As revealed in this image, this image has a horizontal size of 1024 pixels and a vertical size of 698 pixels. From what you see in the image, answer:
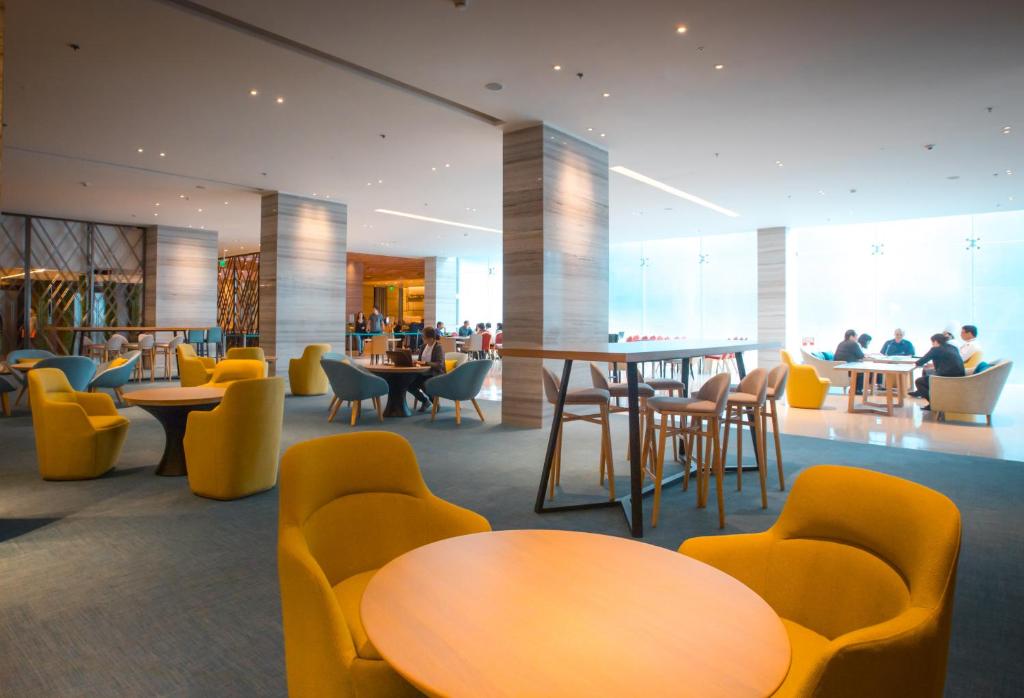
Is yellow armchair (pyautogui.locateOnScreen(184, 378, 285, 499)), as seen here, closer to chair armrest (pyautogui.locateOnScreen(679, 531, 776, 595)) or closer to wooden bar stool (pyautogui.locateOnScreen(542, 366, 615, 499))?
wooden bar stool (pyautogui.locateOnScreen(542, 366, 615, 499))

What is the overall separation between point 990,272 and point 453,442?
44.8 feet

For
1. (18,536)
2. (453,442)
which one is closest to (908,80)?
(453,442)

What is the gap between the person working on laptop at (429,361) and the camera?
8.25 m

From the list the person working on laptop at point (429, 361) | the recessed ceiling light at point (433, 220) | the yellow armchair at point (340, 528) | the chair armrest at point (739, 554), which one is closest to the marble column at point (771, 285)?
the recessed ceiling light at point (433, 220)

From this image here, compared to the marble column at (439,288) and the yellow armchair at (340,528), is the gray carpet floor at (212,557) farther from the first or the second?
the marble column at (439,288)

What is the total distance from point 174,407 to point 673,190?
9.18 meters

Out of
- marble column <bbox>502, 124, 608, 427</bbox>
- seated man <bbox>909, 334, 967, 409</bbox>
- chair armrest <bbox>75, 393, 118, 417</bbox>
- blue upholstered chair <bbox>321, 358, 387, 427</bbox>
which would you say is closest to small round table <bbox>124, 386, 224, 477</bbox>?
chair armrest <bbox>75, 393, 118, 417</bbox>

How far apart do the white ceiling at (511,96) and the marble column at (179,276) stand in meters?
4.16

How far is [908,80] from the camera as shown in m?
6.20

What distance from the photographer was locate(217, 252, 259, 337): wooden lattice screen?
→ 20844 millimetres

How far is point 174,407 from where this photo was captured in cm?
489

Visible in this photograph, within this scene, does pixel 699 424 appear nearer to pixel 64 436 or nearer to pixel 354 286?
pixel 64 436

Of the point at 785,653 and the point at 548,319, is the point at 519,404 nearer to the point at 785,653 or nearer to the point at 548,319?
the point at 548,319

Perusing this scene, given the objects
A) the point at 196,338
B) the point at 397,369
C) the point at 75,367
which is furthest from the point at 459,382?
the point at 196,338
